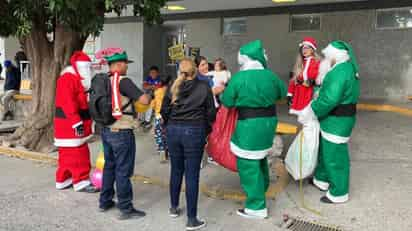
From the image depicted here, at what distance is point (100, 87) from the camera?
4.13 meters

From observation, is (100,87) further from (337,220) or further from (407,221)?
(407,221)

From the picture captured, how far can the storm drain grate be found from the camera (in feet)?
13.2

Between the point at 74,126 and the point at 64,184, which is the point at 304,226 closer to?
the point at 74,126

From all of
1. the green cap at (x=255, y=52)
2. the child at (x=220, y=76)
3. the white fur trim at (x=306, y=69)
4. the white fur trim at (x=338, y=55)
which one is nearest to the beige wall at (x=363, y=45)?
the child at (x=220, y=76)

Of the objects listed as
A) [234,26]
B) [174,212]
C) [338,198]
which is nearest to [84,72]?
[174,212]

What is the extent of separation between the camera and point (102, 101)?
4.11 metres

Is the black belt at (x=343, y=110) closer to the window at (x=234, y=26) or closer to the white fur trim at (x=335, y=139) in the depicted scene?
the white fur trim at (x=335, y=139)

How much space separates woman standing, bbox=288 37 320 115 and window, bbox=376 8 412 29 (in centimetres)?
688

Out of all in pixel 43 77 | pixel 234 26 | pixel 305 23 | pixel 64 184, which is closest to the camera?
pixel 64 184

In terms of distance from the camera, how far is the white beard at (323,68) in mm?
4531

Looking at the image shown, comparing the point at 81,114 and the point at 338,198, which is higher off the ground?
the point at 81,114

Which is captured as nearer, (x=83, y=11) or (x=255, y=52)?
(x=255, y=52)

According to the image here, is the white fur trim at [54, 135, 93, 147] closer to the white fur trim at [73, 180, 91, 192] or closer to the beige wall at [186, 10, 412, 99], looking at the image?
the white fur trim at [73, 180, 91, 192]

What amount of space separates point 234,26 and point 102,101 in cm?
972
